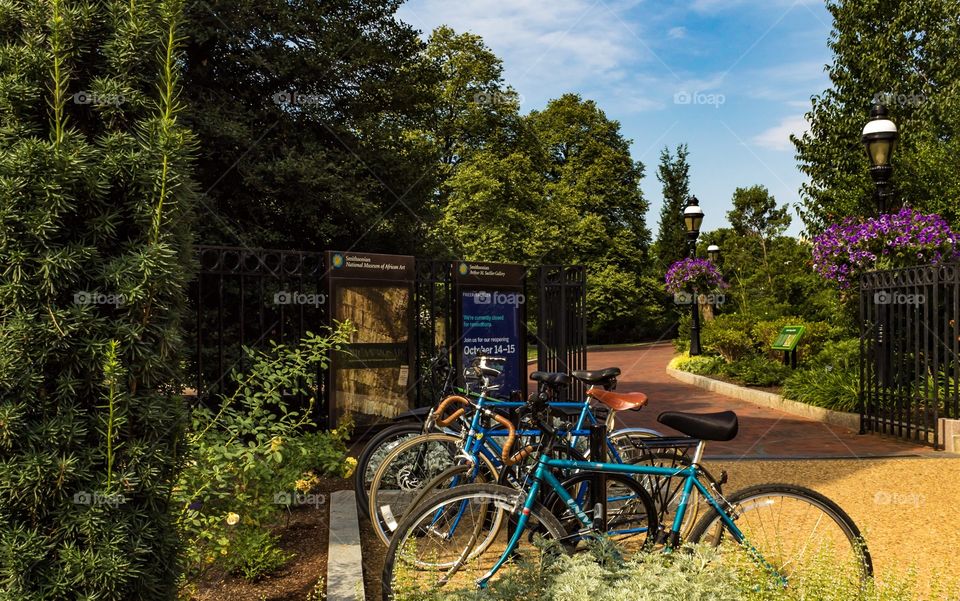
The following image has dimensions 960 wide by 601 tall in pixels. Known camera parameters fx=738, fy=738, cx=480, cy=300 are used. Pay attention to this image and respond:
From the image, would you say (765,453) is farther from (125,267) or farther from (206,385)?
(125,267)

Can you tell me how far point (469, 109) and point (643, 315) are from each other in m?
14.8

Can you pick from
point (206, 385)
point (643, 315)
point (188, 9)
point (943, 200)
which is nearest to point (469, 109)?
point (643, 315)

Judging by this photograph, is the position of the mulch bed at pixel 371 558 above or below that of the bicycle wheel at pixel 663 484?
below

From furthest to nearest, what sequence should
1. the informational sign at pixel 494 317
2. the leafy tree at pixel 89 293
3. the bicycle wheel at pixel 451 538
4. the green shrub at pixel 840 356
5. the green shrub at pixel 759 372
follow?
the green shrub at pixel 759 372
the green shrub at pixel 840 356
the informational sign at pixel 494 317
the bicycle wheel at pixel 451 538
the leafy tree at pixel 89 293

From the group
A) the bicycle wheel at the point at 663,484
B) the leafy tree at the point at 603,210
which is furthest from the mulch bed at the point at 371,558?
the leafy tree at the point at 603,210

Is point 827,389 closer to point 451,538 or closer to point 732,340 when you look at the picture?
point 732,340

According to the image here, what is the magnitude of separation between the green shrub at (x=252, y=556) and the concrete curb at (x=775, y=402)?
9120 mm

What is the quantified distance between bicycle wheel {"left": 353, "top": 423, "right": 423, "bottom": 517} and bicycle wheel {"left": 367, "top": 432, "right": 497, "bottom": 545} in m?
0.13

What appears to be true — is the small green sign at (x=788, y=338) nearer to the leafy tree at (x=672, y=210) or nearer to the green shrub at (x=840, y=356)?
the green shrub at (x=840, y=356)

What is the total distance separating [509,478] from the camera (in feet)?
13.1

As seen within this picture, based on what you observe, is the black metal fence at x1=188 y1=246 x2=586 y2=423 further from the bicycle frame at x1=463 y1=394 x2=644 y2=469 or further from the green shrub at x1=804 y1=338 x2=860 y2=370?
the green shrub at x1=804 y1=338 x2=860 y2=370

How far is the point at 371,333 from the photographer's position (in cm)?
790

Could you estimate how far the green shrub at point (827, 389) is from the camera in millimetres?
11289

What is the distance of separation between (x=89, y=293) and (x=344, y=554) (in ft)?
8.48
